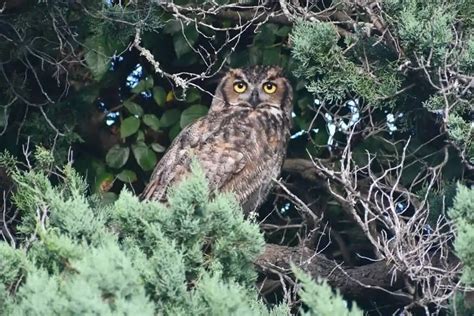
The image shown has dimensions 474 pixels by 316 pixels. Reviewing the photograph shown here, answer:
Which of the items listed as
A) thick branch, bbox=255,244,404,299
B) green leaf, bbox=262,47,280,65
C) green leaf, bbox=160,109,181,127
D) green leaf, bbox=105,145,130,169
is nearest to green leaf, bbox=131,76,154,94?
green leaf, bbox=160,109,181,127

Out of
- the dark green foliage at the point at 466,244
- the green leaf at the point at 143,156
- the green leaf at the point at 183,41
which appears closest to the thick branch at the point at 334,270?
the green leaf at the point at 143,156

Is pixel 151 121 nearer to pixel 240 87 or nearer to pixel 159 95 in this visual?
pixel 159 95

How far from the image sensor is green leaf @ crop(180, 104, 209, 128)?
210 inches

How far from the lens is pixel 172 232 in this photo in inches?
126

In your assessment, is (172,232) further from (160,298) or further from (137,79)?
(137,79)

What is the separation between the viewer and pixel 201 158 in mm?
5039

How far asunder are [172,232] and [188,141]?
188 cm

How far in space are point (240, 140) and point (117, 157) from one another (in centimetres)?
51

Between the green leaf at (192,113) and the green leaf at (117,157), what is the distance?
26 centimetres

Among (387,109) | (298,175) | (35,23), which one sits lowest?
(298,175)

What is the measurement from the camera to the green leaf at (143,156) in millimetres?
5258

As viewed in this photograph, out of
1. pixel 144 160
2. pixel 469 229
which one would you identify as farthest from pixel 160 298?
pixel 144 160

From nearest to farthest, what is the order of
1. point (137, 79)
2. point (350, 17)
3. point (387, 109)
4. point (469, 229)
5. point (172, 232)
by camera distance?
point (469, 229), point (172, 232), point (350, 17), point (387, 109), point (137, 79)

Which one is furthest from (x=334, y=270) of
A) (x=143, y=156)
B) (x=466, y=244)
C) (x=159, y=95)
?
(x=466, y=244)
